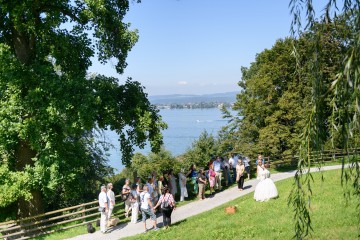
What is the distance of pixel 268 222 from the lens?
49.1ft

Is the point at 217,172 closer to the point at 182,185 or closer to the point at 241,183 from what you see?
the point at 241,183

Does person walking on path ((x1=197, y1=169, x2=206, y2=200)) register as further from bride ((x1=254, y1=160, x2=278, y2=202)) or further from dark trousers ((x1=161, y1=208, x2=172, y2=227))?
dark trousers ((x1=161, y1=208, x2=172, y2=227))

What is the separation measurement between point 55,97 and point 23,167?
4.61 meters

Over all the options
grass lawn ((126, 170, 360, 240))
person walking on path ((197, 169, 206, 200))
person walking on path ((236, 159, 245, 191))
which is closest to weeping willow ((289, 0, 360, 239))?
grass lawn ((126, 170, 360, 240))

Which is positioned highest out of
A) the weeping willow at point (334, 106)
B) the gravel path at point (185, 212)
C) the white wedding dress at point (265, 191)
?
the weeping willow at point (334, 106)

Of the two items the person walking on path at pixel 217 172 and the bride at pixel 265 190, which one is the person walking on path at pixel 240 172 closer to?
the person walking on path at pixel 217 172

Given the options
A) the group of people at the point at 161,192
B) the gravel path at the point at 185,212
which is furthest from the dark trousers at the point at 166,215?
the gravel path at the point at 185,212

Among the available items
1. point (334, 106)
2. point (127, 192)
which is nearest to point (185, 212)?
point (127, 192)

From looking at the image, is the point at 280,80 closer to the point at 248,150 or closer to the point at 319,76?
the point at 248,150

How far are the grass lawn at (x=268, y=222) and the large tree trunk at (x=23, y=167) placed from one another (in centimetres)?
722

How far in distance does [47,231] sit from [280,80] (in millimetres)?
20919

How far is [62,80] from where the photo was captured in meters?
17.6

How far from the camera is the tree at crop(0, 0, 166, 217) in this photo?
17.1 metres

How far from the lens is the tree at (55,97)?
17094mm
